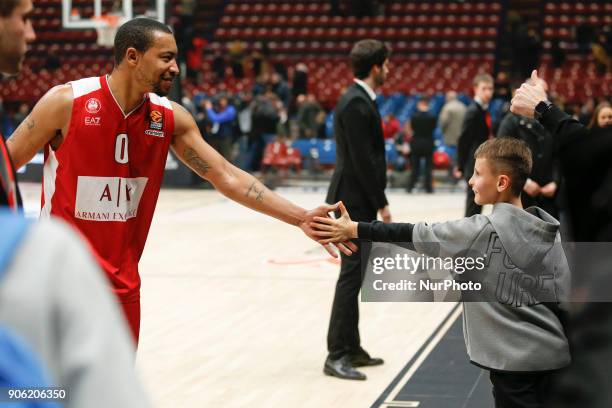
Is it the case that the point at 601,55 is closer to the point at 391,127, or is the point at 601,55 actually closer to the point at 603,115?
the point at 391,127

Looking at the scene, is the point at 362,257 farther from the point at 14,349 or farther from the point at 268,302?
the point at 14,349

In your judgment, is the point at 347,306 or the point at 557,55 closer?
the point at 347,306

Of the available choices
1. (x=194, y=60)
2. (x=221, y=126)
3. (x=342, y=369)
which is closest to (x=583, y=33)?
(x=194, y=60)

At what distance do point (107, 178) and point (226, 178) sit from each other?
616mm

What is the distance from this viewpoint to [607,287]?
1.96 metres

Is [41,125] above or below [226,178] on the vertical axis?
above

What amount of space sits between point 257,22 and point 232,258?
17600 mm

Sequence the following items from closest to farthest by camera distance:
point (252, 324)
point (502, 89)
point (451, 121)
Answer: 1. point (252, 324)
2. point (451, 121)
3. point (502, 89)

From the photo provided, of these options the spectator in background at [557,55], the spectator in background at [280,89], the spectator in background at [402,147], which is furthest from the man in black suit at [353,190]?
the spectator in background at [557,55]

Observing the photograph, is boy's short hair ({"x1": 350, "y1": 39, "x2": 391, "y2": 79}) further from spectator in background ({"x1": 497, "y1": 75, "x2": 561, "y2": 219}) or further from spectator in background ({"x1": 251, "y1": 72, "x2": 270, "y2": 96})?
spectator in background ({"x1": 251, "y1": 72, "x2": 270, "y2": 96})

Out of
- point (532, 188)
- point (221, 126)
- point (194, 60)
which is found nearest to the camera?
point (532, 188)

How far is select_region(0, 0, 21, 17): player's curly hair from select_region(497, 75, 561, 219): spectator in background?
6932 millimetres

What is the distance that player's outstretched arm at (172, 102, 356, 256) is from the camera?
4.31m

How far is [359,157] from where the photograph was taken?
627 centimetres
